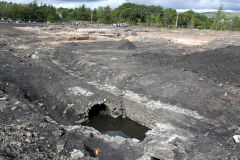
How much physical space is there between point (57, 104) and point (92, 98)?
5.44 feet

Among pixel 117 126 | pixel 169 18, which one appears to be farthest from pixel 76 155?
pixel 169 18

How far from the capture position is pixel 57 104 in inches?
361

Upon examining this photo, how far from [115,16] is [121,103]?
6593cm

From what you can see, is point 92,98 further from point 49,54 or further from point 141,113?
point 49,54

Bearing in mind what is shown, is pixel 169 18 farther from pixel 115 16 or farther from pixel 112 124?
pixel 112 124

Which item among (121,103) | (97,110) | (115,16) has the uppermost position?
(115,16)

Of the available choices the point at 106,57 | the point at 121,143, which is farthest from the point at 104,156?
the point at 106,57

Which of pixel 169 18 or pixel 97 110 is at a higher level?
pixel 169 18

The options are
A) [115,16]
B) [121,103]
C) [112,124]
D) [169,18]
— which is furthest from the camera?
[115,16]

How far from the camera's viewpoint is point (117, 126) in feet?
27.0

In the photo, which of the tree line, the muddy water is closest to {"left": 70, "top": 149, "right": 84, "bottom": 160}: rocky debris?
the muddy water

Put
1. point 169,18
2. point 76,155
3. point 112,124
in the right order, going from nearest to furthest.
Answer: point 76,155 < point 112,124 < point 169,18

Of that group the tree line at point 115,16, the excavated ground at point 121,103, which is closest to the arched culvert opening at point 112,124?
the excavated ground at point 121,103

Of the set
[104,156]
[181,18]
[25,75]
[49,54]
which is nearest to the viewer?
[104,156]
